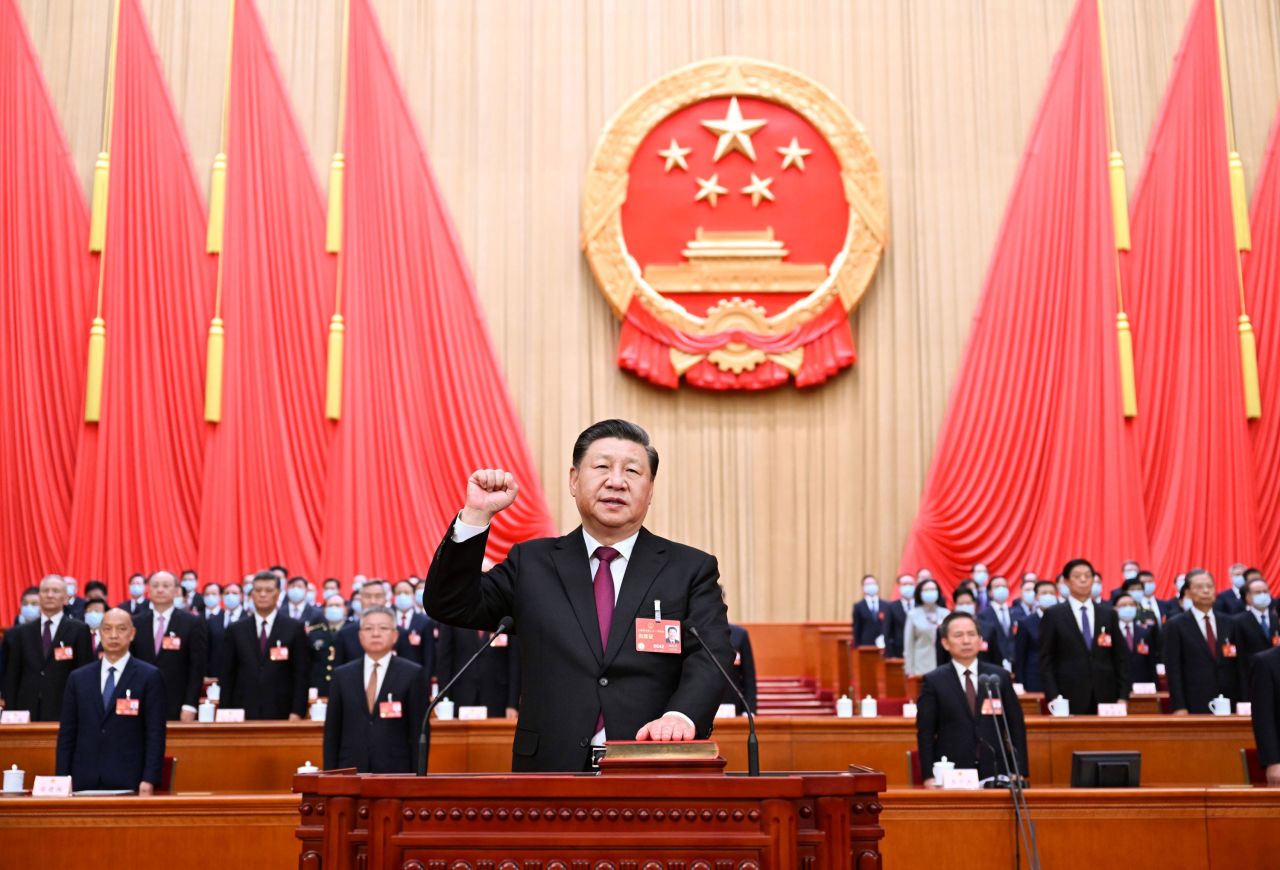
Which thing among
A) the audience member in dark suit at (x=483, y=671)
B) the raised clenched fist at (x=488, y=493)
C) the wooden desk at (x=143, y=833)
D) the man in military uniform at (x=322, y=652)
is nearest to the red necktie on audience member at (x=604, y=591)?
the raised clenched fist at (x=488, y=493)

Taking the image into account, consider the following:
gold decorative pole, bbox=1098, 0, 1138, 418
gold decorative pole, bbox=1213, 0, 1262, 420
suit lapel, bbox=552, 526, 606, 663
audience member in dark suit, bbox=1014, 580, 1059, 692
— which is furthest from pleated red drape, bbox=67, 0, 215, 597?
suit lapel, bbox=552, 526, 606, 663

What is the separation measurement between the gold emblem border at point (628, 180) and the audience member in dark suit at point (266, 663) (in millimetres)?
5090

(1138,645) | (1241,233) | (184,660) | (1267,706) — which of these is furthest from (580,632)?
(1241,233)

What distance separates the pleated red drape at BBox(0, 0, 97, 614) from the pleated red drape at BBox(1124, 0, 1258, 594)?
9013mm

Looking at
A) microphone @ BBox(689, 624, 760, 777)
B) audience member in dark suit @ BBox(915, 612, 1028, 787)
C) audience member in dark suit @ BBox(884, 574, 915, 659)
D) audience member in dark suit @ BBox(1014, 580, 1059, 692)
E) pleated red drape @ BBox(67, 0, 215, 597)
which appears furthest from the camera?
pleated red drape @ BBox(67, 0, 215, 597)

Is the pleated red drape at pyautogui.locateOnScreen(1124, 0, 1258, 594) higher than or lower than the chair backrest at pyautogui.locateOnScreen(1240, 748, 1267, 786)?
higher

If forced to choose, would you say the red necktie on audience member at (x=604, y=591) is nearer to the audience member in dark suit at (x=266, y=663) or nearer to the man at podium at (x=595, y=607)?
the man at podium at (x=595, y=607)

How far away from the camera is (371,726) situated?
5.14 m

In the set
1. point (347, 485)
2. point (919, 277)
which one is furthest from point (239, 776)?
point (919, 277)

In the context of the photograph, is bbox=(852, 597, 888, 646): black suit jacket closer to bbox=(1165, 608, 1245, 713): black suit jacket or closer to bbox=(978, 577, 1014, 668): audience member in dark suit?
bbox=(978, 577, 1014, 668): audience member in dark suit

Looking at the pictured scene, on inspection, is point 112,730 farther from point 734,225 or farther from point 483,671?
point 734,225

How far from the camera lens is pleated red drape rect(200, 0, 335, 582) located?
35.8 feet

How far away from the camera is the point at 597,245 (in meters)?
11.6

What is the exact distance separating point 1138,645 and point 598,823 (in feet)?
23.6
